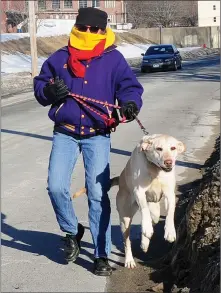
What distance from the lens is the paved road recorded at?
18.0ft

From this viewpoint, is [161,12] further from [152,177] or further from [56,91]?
[152,177]

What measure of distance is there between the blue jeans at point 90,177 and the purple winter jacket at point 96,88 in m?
0.11

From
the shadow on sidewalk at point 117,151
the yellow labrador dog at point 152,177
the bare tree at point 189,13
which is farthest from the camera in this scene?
the bare tree at point 189,13

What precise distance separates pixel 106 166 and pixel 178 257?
935mm

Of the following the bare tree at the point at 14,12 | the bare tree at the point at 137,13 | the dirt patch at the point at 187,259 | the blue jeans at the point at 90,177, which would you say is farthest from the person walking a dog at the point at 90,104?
the bare tree at the point at 137,13

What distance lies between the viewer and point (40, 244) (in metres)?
6.33

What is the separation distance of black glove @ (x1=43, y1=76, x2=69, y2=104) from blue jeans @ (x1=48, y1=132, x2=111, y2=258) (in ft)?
1.03

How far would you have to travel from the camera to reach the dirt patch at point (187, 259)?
496 centimetres

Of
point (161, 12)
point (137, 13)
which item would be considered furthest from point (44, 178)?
point (137, 13)

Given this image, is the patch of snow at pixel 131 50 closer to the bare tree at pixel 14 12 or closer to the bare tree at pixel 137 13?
the bare tree at pixel 14 12

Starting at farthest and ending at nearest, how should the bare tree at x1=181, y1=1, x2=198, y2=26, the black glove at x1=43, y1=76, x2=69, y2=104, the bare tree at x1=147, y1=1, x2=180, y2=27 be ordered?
1. the bare tree at x1=181, y1=1, x2=198, y2=26
2. the bare tree at x1=147, y1=1, x2=180, y2=27
3. the black glove at x1=43, y1=76, x2=69, y2=104

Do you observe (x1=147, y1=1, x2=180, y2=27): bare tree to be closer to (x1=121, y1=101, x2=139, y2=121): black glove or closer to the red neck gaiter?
the red neck gaiter

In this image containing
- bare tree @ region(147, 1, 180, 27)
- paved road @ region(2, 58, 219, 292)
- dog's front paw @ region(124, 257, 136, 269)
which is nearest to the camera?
paved road @ region(2, 58, 219, 292)

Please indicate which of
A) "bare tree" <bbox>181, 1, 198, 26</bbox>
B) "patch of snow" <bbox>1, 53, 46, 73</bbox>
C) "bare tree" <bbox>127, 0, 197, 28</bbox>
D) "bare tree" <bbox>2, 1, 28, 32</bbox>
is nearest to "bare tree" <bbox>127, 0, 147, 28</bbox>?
"bare tree" <bbox>127, 0, 197, 28</bbox>
